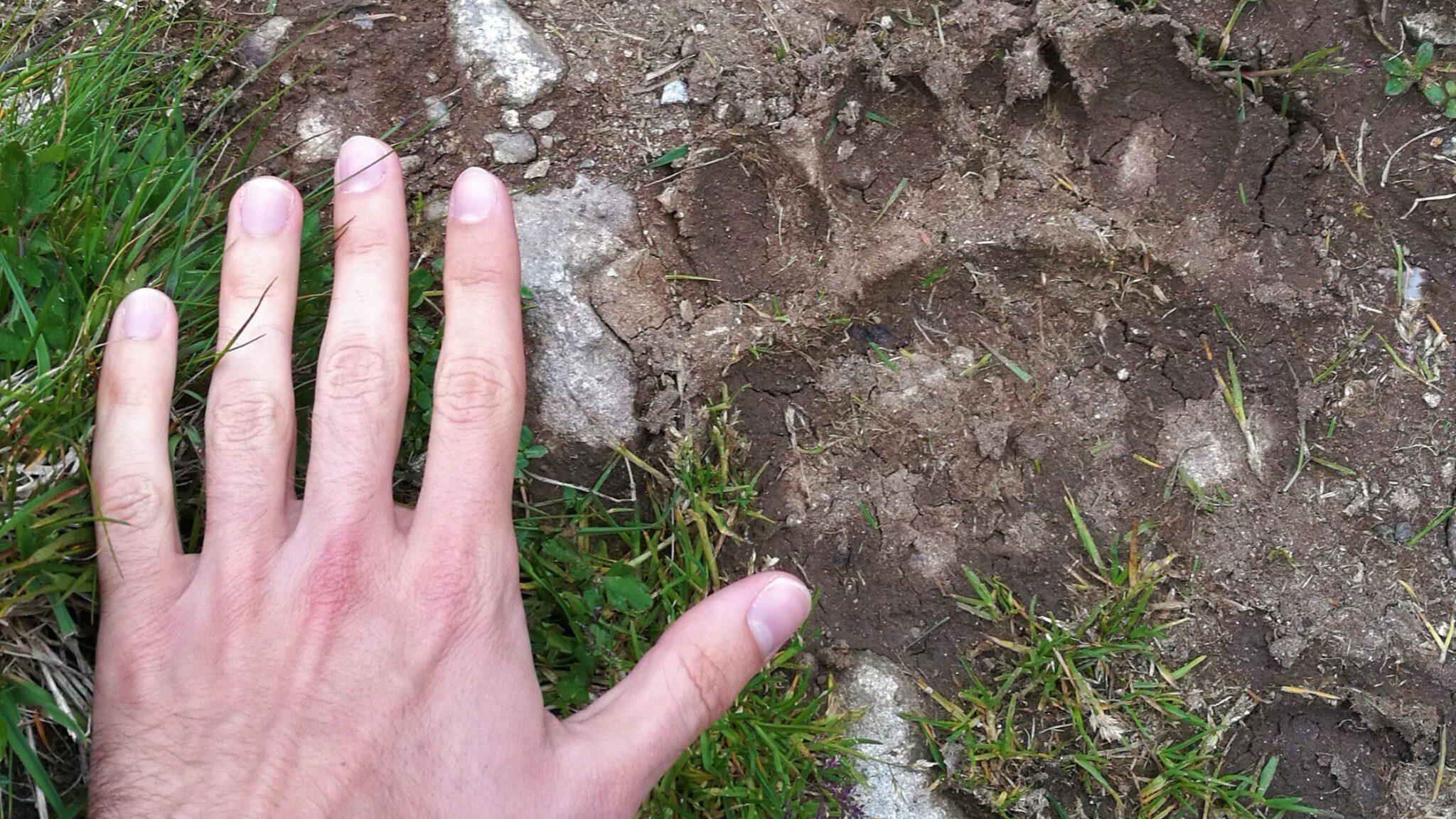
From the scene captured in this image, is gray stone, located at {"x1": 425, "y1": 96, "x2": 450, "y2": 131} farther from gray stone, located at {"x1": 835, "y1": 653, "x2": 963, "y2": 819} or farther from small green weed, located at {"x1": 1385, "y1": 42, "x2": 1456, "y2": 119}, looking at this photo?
small green weed, located at {"x1": 1385, "y1": 42, "x2": 1456, "y2": 119}

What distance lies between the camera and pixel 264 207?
6.18ft

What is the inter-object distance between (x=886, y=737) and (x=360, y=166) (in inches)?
67.4

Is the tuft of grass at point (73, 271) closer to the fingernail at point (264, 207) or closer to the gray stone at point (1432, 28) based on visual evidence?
the fingernail at point (264, 207)

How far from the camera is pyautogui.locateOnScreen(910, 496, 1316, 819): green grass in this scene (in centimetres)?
222

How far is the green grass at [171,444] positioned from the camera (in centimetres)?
170

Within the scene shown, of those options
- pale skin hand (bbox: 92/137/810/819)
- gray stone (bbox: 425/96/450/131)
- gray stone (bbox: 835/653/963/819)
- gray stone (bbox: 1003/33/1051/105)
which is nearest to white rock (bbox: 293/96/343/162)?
gray stone (bbox: 425/96/450/131)

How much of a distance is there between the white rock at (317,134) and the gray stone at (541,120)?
0.43 m

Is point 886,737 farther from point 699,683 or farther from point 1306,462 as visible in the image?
point 1306,462

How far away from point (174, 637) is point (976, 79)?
6.77 feet

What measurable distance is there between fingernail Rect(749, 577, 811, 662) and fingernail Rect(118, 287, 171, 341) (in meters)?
1.21

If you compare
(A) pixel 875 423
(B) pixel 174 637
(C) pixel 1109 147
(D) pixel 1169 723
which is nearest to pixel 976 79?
(C) pixel 1109 147

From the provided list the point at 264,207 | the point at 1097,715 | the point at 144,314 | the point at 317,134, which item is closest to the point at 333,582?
the point at 144,314

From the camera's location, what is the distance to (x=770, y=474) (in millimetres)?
2287

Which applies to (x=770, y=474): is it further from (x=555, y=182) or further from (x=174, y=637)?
(x=174, y=637)
